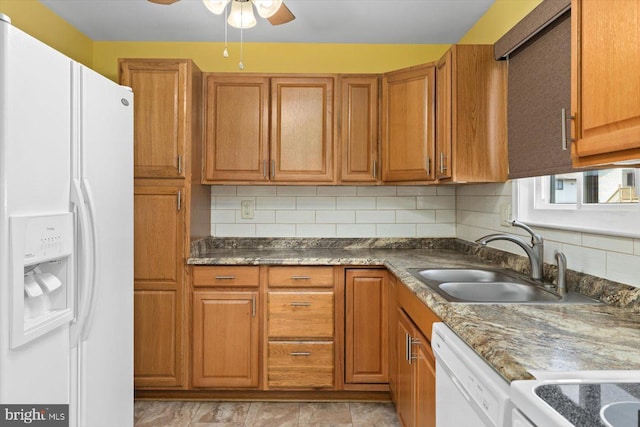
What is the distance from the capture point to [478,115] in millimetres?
2457

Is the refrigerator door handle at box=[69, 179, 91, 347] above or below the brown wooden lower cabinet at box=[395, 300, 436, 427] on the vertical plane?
above

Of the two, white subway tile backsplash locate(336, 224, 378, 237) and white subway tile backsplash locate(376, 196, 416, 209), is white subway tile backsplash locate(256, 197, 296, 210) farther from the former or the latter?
white subway tile backsplash locate(376, 196, 416, 209)

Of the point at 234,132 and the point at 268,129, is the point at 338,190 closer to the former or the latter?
the point at 268,129

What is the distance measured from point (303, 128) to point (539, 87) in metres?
1.50

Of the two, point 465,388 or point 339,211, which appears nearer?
point 465,388

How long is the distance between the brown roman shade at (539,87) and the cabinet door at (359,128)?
2.96 feet

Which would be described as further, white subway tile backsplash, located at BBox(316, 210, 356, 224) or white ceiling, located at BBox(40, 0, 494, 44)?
white subway tile backsplash, located at BBox(316, 210, 356, 224)

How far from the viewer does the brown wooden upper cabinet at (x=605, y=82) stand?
1.02 meters

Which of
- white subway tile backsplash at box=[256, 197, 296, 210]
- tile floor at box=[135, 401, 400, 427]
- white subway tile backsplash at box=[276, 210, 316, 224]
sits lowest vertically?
tile floor at box=[135, 401, 400, 427]

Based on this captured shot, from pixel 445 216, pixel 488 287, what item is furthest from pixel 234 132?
pixel 488 287

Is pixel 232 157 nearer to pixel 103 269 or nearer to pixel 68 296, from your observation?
pixel 103 269

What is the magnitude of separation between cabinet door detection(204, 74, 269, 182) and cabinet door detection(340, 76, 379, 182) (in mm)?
544

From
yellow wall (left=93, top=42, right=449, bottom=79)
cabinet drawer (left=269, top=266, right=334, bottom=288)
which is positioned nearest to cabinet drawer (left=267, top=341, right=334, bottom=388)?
cabinet drawer (left=269, top=266, right=334, bottom=288)

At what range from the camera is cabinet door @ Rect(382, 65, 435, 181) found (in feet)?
9.04
